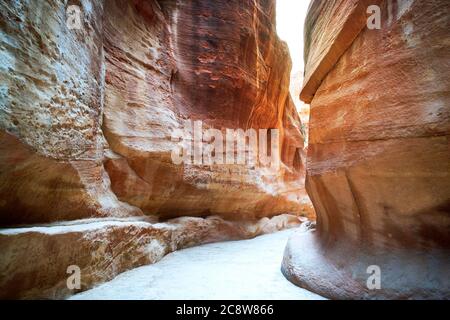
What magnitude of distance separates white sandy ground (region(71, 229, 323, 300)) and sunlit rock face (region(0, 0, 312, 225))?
1.14 meters

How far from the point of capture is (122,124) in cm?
487

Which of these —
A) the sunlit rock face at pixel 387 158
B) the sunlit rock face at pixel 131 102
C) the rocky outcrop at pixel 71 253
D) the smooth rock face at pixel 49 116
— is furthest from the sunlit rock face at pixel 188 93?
the sunlit rock face at pixel 387 158

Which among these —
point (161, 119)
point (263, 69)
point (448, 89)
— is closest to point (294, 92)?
point (263, 69)

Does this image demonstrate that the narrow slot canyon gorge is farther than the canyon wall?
No

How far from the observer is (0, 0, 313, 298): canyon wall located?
9.28 ft

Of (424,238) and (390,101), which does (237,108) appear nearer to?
(390,101)

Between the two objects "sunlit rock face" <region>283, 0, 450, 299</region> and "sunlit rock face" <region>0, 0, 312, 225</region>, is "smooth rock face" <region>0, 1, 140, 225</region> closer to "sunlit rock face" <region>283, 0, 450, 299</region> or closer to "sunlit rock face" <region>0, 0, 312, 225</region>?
"sunlit rock face" <region>0, 0, 312, 225</region>

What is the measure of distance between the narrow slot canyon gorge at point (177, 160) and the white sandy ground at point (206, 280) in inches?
1.5

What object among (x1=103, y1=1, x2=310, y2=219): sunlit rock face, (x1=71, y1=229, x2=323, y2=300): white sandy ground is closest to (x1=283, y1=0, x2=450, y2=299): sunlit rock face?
(x1=71, y1=229, x2=323, y2=300): white sandy ground

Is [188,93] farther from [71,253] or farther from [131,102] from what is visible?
[71,253]

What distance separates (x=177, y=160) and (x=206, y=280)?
9.35 feet

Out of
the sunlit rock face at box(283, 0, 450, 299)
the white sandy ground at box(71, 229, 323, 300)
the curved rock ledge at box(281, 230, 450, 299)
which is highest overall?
the sunlit rock face at box(283, 0, 450, 299)

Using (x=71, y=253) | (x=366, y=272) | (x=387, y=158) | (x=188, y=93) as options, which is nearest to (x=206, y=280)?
(x=71, y=253)

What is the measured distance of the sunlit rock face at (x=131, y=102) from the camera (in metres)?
2.90
